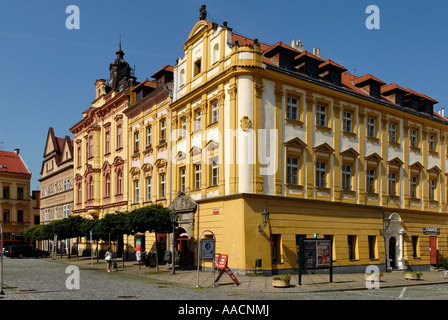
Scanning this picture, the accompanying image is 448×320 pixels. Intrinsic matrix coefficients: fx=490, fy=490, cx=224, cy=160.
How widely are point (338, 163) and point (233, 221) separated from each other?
28.8 ft

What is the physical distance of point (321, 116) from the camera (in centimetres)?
3117

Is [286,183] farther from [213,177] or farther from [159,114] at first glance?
[159,114]

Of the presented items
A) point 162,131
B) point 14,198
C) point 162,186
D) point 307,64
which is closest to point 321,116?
point 307,64

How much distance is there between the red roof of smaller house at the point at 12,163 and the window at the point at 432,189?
66.5m

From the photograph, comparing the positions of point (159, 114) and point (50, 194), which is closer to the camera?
point (159, 114)

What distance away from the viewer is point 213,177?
97.3ft

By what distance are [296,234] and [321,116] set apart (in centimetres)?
792

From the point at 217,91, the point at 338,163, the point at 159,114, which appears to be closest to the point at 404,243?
the point at 338,163

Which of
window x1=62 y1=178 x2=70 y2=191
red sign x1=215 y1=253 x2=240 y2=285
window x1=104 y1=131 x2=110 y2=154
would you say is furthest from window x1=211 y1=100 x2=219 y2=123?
window x1=62 y1=178 x2=70 y2=191

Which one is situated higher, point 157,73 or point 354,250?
point 157,73

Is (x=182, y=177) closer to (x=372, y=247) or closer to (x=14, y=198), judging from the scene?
(x=372, y=247)

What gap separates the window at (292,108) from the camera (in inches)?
1151

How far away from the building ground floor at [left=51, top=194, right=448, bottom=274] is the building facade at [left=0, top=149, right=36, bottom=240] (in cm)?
4789
